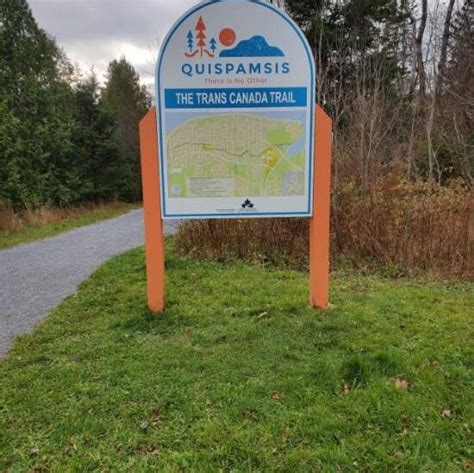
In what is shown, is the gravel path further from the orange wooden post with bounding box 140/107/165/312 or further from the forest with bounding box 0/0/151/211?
the forest with bounding box 0/0/151/211

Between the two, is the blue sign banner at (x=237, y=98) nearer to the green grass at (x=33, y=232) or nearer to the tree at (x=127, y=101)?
the green grass at (x=33, y=232)

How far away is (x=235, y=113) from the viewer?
3717 millimetres

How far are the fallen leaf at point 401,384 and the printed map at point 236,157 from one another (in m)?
1.84

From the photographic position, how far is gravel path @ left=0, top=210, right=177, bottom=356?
4.34m

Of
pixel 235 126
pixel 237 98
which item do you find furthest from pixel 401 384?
pixel 237 98

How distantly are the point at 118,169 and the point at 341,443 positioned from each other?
2247cm

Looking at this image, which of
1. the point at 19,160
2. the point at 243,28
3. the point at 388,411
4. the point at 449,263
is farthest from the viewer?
the point at 19,160

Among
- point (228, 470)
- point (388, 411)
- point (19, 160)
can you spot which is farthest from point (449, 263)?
point (19, 160)

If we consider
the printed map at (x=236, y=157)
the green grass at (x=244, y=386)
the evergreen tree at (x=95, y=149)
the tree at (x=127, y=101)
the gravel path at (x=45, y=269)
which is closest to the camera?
the green grass at (x=244, y=386)

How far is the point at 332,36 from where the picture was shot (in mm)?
10945

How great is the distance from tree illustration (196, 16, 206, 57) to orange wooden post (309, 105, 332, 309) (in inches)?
45.8

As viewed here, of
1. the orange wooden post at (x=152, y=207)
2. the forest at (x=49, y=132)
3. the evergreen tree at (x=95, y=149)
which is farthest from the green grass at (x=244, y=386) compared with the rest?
the evergreen tree at (x=95, y=149)

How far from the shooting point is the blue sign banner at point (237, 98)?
12.0 ft

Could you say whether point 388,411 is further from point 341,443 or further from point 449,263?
point 449,263
